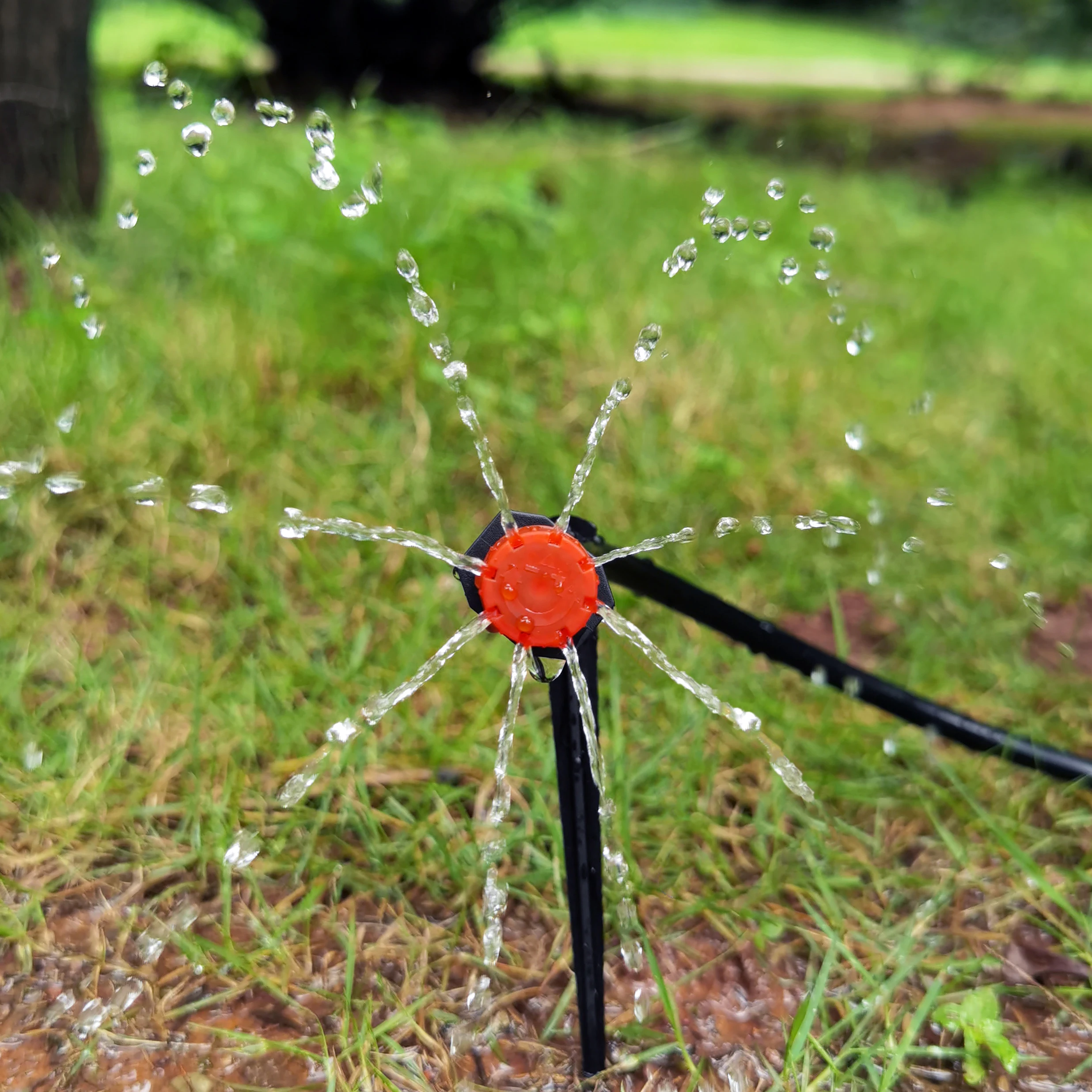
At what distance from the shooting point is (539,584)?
2.25 ft

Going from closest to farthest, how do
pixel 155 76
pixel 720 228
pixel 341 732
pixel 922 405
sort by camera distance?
pixel 341 732
pixel 720 228
pixel 155 76
pixel 922 405

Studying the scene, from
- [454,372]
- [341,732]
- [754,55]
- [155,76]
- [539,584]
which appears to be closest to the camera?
[539,584]

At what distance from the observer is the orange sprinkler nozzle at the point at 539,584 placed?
0.68 m

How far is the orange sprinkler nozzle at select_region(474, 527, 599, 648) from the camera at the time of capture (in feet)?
2.23

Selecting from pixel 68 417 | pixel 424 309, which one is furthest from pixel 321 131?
pixel 68 417

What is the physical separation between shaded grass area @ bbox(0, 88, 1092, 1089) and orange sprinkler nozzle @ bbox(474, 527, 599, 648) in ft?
1.56

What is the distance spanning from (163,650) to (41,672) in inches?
6.7

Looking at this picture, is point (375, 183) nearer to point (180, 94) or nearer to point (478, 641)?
point (180, 94)

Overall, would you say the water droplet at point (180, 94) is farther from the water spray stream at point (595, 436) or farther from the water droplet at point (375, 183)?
the water spray stream at point (595, 436)

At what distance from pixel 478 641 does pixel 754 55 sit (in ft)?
37.1

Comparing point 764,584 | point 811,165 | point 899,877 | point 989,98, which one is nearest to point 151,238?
point 764,584

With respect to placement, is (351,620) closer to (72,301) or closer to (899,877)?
(899,877)

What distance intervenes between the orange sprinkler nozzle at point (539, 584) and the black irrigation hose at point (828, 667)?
0.17 m

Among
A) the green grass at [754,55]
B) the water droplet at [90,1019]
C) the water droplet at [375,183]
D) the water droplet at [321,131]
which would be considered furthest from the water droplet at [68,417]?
the green grass at [754,55]
